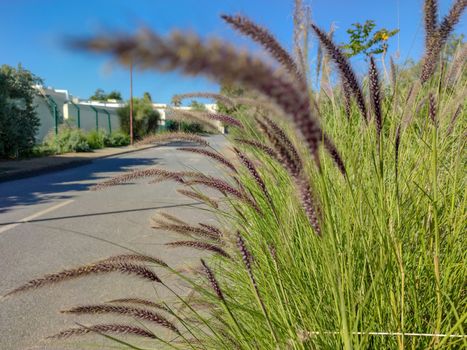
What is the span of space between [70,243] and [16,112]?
13240 mm

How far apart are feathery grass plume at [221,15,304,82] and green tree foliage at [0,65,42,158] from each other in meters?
16.9

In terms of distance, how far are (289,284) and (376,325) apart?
351 millimetres

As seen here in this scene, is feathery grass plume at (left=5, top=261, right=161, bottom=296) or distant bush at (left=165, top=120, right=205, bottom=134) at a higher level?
distant bush at (left=165, top=120, right=205, bottom=134)

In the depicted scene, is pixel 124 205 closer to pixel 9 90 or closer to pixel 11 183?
pixel 11 183

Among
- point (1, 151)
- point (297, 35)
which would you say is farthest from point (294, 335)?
point (1, 151)

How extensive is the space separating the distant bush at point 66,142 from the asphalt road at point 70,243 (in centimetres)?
954

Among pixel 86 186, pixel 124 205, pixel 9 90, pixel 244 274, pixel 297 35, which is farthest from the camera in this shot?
pixel 9 90

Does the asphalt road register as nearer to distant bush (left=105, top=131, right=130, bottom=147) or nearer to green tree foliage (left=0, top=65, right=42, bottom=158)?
green tree foliage (left=0, top=65, right=42, bottom=158)

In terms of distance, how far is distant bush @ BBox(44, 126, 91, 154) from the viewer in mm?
19734

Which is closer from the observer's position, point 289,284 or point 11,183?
point 289,284

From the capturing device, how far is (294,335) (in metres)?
1.21

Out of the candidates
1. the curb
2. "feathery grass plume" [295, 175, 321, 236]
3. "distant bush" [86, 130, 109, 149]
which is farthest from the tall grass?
"distant bush" [86, 130, 109, 149]

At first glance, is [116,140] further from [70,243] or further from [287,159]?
[287,159]

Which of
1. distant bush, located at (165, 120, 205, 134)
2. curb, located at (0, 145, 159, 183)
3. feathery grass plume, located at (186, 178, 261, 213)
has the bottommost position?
curb, located at (0, 145, 159, 183)
